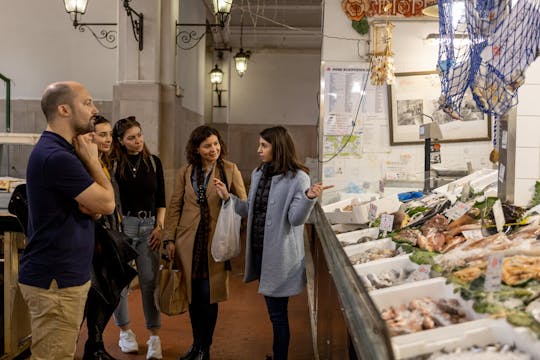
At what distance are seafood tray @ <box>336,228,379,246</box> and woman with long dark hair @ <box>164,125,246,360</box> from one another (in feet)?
3.26

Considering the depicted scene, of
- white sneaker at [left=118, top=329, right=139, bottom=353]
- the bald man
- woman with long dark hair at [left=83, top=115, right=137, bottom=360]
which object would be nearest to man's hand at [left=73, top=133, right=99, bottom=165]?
the bald man

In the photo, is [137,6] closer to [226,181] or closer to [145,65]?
[145,65]

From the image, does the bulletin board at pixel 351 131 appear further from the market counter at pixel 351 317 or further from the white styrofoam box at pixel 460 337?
the white styrofoam box at pixel 460 337

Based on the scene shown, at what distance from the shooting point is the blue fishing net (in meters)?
1.94

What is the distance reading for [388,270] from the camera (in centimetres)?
229

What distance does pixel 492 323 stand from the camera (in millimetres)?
1488

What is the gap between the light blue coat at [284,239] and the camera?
135 inches

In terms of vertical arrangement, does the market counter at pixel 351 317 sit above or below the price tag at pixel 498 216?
below

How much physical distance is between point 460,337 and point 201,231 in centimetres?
249

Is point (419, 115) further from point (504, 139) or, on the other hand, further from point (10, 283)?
point (10, 283)

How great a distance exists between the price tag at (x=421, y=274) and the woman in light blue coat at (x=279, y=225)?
1251 millimetres

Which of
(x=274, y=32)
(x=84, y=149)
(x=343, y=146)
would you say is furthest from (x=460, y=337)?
(x=274, y=32)

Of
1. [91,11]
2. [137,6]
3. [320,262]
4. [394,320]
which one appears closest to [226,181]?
Answer: [320,262]

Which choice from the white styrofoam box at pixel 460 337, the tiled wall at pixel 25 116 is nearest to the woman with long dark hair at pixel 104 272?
the white styrofoam box at pixel 460 337
